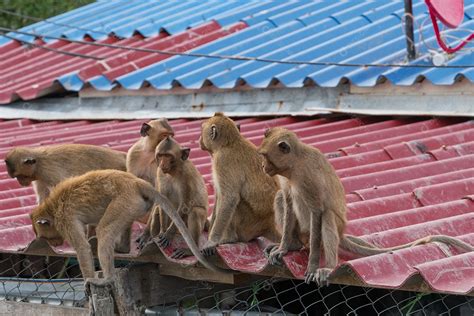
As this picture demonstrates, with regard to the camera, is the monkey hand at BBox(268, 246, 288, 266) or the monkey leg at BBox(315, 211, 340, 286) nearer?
the monkey leg at BBox(315, 211, 340, 286)

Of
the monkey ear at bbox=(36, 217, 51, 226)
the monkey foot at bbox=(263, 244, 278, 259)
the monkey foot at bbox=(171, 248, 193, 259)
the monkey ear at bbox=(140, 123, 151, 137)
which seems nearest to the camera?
the monkey foot at bbox=(263, 244, 278, 259)

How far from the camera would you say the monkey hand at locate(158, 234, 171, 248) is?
646cm

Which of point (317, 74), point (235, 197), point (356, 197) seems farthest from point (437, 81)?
point (235, 197)

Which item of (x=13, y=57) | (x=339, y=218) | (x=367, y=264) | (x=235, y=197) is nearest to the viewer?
(x=367, y=264)

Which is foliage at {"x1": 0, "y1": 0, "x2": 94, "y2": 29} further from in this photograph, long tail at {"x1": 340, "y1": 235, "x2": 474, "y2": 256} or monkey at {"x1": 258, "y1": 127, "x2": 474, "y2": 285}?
long tail at {"x1": 340, "y1": 235, "x2": 474, "y2": 256}

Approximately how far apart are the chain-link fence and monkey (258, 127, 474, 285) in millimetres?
449

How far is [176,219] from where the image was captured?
648cm

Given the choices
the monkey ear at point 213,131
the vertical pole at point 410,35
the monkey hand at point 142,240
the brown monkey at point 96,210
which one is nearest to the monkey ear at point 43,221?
the brown monkey at point 96,210

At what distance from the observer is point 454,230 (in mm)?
6309

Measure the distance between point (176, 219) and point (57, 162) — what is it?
1652 millimetres

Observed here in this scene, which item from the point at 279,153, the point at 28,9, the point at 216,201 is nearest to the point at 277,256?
the point at 279,153

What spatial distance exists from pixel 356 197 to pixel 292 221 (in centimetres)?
110

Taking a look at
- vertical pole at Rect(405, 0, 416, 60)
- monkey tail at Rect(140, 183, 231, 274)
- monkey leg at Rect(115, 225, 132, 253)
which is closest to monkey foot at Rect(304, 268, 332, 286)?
monkey tail at Rect(140, 183, 231, 274)

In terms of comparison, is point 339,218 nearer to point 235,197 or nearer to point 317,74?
point 235,197
